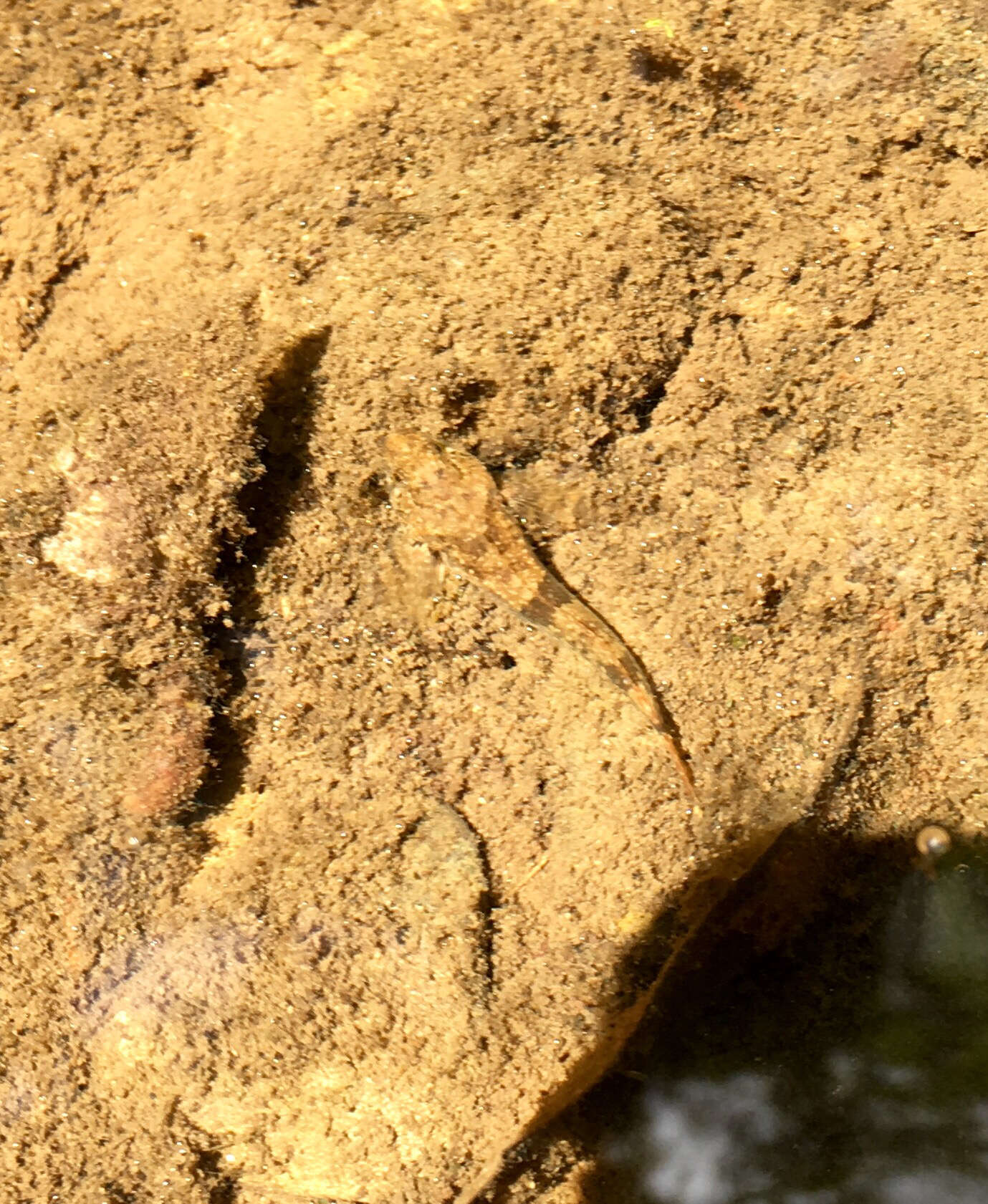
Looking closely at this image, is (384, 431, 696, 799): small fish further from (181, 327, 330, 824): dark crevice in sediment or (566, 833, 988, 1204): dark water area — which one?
(566, 833, 988, 1204): dark water area

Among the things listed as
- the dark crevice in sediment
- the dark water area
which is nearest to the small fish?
the dark crevice in sediment

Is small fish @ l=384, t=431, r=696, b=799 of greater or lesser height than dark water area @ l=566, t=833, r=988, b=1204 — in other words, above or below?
above

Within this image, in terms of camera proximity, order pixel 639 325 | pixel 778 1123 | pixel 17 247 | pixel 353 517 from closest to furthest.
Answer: pixel 17 247 → pixel 639 325 → pixel 353 517 → pixel 778 1123

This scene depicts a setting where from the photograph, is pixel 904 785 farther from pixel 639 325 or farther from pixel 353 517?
pixel 353 517

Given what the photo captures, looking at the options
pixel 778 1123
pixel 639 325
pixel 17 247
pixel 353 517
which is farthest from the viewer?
pixel 778 1123

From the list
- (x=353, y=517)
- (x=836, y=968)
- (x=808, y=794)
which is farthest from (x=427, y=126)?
(x=836, y=968)
